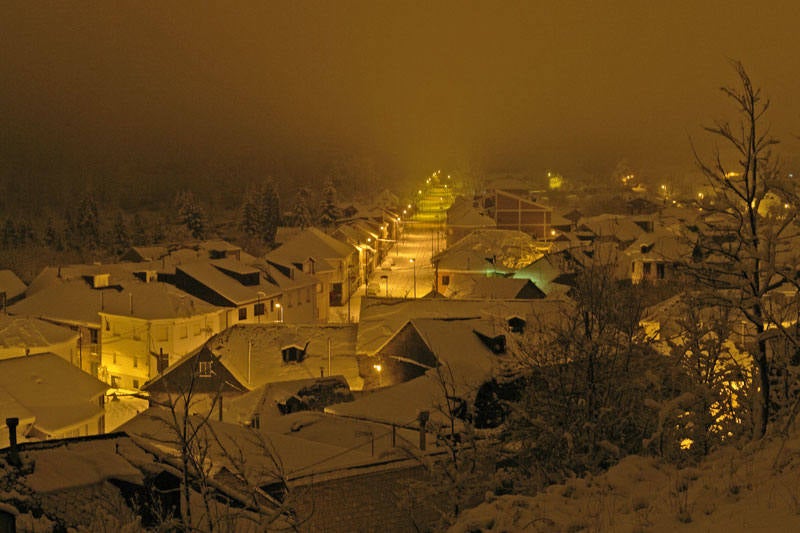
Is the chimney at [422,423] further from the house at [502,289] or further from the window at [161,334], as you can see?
the window at [161,334]

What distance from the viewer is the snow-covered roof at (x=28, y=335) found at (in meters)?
26.2

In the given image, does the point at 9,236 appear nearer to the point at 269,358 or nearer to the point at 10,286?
the point at 10,286

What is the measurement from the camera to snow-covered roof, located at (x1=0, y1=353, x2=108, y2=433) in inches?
789

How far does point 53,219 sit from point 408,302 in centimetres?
7127

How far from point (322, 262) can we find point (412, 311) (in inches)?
714

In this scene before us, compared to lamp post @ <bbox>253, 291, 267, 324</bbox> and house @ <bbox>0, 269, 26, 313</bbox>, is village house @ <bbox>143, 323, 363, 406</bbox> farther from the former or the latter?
house @ <bbox>0, 269, 26, 313</bbox>

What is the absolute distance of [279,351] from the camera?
926 inches

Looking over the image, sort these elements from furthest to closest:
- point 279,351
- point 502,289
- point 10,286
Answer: point 10,286 → point 502,289 → point 279,351

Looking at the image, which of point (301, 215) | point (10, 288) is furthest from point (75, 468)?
point (301, 215)

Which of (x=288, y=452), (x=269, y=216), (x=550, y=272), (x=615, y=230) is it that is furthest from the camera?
(x=269, y=216)

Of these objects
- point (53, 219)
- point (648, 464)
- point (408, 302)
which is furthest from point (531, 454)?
point (53, 219)

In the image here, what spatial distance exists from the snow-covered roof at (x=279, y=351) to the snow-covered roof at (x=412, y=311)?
778mm

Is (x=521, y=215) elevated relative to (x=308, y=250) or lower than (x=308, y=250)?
elevated

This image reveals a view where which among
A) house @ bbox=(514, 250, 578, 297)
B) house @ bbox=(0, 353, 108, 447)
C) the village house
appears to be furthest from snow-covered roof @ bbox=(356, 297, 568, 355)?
house @ bbox=(514, 250, 578, 297)
